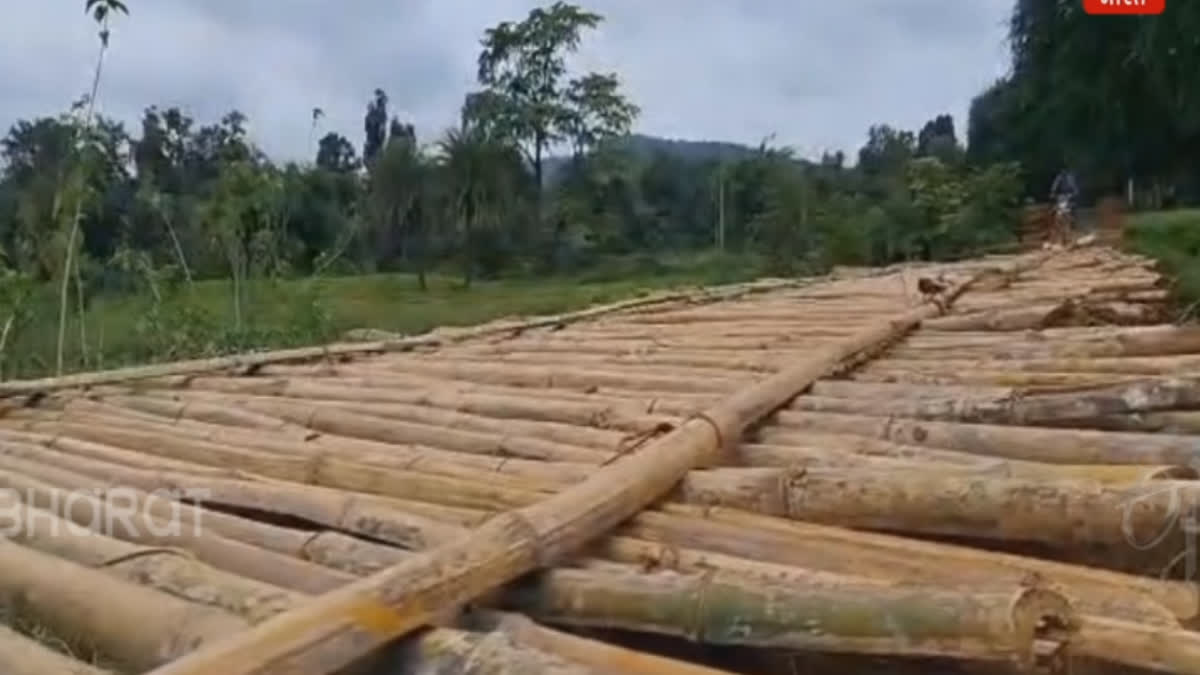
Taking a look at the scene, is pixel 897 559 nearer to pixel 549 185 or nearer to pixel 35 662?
pixel 35 662

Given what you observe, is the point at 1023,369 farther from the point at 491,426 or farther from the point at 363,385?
the point at 363,385

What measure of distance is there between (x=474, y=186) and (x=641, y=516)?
1670 cm

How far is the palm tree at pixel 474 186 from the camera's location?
693 inches

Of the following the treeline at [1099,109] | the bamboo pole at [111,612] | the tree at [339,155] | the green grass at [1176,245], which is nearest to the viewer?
the bamboo pole at [111,612]

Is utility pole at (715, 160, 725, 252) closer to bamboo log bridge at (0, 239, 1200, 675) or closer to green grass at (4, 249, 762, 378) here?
green grass at (4, 249, 762, 378)

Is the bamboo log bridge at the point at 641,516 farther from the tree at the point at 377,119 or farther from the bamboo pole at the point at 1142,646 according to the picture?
the tree at the point at 377,119

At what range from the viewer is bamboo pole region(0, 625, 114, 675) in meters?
1.03

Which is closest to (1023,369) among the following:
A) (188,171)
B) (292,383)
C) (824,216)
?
(292,383)

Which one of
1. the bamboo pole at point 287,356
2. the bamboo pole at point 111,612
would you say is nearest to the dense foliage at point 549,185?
the bamboo pole at point 287,356

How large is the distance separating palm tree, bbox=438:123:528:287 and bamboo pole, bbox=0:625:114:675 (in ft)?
53.6

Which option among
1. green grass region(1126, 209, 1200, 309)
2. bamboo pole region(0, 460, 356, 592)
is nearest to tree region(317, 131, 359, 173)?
green grass region(1126, 209, 1200, 309)

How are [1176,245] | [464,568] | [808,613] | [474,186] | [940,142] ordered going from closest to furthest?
[808,613], [464,568], [1176,245], [474,186], [940,142]

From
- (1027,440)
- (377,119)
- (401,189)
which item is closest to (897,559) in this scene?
(1027,440)

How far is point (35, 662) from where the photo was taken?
1046 mm
